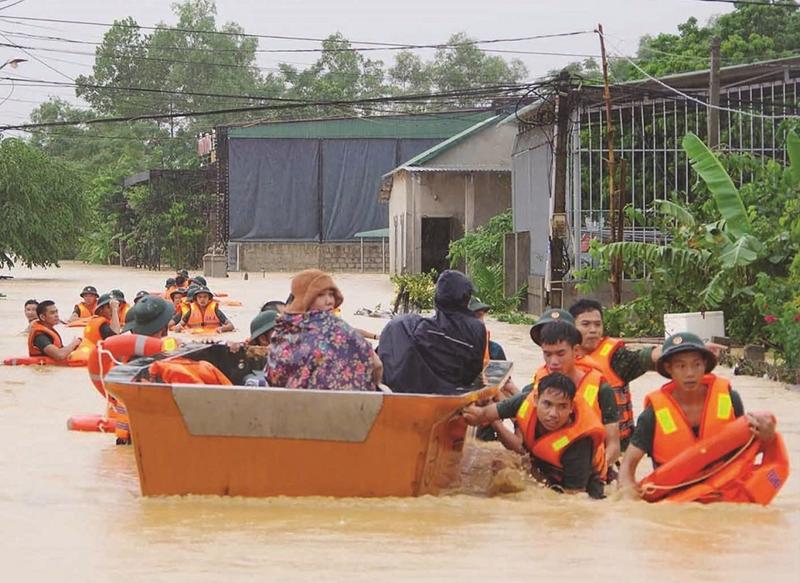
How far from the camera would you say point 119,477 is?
29.8ft

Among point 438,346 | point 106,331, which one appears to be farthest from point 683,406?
Result: point 106,331

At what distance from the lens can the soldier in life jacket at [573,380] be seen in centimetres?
766

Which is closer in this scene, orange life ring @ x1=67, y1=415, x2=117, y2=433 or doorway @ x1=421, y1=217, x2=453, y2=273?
orange life ring @ x1=67, y1=415, x2=117, y2=433

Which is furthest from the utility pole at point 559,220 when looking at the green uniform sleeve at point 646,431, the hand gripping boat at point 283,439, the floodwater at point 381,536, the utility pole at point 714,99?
the green uniform sleeve at point 646,431

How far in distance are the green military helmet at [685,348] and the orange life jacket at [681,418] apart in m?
0.10

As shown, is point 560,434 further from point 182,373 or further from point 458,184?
point 458,184

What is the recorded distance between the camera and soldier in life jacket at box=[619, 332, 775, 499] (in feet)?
22.9

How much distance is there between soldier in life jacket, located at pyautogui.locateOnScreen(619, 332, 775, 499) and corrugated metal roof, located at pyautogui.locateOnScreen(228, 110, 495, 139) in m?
48.2

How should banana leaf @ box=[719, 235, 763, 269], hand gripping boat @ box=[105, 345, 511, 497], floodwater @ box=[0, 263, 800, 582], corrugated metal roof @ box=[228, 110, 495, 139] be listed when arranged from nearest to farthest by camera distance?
floodwater @ box=[0, 263, 800, 582] < hand gripping boat @ box=[105, 345, 511, 497] < banana leaf @ box=[719, 235, 763, 269] < corrugated metal roof @ box=[228, 110, 495, 139]

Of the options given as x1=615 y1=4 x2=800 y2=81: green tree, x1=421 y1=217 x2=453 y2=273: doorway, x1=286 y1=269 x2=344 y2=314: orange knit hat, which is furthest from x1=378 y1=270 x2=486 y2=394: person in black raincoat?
x1=421 y1=217 x2=453 y2=273: doorway

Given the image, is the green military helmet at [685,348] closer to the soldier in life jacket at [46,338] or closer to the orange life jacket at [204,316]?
the soldier in life jacket at [46,338]

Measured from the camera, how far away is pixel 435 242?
44500 millimetres

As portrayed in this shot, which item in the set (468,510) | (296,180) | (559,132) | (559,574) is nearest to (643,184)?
(559,132)

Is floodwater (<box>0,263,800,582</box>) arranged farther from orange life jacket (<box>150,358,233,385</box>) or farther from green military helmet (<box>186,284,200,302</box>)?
green military helmet (<box>186,284,200,302</box>)
